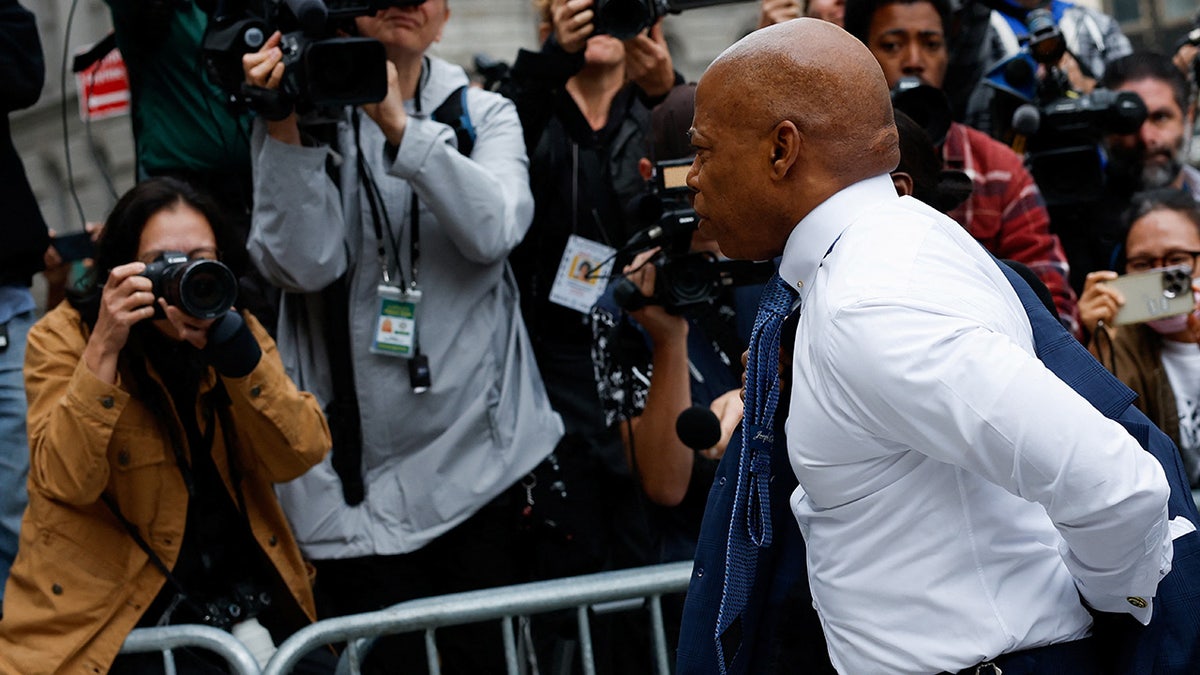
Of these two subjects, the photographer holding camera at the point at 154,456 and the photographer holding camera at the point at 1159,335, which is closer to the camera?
the photographer holding camera at the point at 154,456

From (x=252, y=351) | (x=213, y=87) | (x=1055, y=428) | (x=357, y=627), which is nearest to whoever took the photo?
(x=1055, y=428)

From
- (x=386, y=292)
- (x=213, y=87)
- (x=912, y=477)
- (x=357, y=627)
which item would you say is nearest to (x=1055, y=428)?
(x=912, y=477)

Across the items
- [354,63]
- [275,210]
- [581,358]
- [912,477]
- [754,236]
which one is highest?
[754,236]

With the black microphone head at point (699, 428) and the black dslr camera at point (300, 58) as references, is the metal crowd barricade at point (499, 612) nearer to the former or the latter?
the black microphone head at point (699, 428)

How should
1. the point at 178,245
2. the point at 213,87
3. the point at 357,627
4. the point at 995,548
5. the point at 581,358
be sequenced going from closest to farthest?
the point at 995,548 → the point at 357,627 → the point at 178,245 → the point at 213,87 → the point at 581,358

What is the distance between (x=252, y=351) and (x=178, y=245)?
0.43 metres

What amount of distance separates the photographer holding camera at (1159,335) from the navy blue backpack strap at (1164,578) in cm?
192

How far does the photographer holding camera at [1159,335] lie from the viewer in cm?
390

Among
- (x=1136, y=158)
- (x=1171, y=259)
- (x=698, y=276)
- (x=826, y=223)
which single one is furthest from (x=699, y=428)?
(x=1136, y=158)

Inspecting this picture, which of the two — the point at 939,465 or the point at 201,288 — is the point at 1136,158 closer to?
the point at 201,288

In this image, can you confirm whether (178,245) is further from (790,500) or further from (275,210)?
(790,500)

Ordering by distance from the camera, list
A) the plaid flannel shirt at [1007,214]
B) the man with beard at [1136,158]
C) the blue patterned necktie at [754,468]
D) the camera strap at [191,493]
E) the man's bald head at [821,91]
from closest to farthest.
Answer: the man's bald head at [821,91], the blue patterned necktie at [754,468], the camera strap at [191,493], the plaid flannel shirt at [1007,214], the man with beard at [1136,158]

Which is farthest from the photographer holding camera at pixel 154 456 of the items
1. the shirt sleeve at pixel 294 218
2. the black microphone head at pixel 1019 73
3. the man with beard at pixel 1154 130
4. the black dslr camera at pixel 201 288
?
the man with beard at pixel 1154 130

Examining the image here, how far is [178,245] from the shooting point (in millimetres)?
3594
